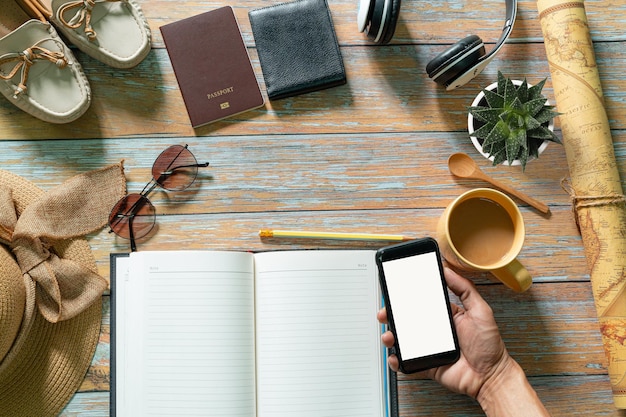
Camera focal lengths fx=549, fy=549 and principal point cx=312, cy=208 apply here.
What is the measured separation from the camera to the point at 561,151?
3.28 feet

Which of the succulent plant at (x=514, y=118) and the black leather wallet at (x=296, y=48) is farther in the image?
the black leather wallet at (x=296, y=48)

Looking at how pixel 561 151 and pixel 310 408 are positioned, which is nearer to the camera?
pixel 310 408

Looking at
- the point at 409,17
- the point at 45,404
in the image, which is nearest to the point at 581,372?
the point at 409,17

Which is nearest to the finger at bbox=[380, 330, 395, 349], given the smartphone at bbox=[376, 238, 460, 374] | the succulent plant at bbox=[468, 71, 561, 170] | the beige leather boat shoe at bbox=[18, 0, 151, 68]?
the smartphone at bbox=[376, 238, 460, 374]

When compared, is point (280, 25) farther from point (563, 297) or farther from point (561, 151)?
point (563, 297)

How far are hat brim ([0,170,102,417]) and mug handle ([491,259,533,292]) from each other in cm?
68

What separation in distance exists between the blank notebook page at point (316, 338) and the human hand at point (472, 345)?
0.06 meters

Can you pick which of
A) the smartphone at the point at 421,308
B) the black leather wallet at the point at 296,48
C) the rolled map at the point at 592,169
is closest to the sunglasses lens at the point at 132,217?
the black leather wallet at the point at 296,48

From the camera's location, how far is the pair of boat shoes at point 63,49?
93 cm

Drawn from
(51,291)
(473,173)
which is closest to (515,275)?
(473,173)

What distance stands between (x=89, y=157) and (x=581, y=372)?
95cm

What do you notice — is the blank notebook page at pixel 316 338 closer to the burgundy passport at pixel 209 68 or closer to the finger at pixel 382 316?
the finger at pixel 382 316

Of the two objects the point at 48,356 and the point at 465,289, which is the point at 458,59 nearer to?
the point at 465,289

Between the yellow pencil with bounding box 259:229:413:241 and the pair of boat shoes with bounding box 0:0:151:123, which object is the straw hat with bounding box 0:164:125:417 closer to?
the pair of boat shoes with bounding box 0:0:151:123
